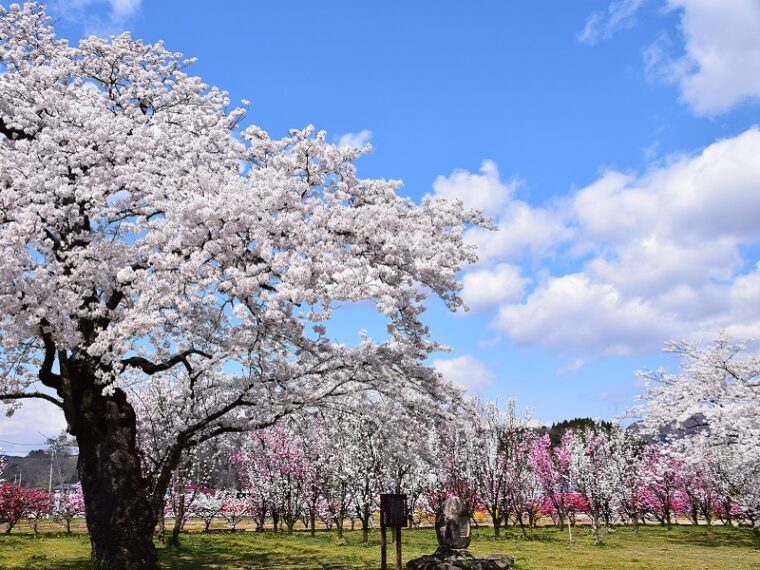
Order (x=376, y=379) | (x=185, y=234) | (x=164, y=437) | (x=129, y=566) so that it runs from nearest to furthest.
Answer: (x=185, y=234)
(x=129, y=566)
(x=376, y=379)
(x=164, y=437)

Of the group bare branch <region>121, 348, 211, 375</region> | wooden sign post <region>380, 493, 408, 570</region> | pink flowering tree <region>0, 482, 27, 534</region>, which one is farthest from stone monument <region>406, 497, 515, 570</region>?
pink flowering tree <region>0, 482, 27, 534</region>

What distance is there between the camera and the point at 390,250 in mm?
11914

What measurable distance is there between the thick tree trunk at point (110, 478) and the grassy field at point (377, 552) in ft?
17.4

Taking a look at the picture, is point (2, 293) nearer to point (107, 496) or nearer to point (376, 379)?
point (107, 496)

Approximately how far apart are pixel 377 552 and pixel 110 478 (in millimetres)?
12184

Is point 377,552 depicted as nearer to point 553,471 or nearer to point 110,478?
point 110,478

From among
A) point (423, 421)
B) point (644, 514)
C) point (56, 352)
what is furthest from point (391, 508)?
point (644, 514)

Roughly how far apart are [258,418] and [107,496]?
3831 mm

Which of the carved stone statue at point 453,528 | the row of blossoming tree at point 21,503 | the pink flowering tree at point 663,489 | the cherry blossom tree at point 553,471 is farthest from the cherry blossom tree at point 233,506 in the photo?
the pink flowering tree at point 663,489

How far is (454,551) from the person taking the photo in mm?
18219

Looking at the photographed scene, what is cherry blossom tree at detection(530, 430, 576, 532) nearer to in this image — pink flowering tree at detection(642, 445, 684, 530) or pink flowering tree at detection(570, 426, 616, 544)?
pink flowering tree at detection(570, 426, 616, 544)

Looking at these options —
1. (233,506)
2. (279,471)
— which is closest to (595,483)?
(279,471)

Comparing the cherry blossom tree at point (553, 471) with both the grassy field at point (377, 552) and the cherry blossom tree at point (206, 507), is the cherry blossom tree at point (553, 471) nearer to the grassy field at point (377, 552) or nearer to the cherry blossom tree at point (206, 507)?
the grassy field at point (377, 552)

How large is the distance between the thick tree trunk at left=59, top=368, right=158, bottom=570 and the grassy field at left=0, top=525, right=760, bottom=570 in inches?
209
